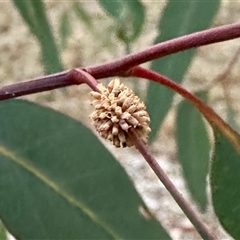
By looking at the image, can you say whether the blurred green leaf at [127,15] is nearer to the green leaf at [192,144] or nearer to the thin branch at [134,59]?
the green leaf at [192,144]

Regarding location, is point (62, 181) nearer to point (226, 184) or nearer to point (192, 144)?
point (226, 184)

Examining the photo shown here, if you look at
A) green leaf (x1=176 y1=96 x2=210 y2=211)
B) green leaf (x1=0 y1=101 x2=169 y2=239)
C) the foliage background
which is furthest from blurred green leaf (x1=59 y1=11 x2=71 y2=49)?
green leaf (x1=0 y1=101 x2=169 y2=239)

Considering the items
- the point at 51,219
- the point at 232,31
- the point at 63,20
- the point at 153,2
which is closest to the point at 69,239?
the point at 51,219

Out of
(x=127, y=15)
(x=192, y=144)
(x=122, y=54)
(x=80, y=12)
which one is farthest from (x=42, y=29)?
(x=122, y=54)

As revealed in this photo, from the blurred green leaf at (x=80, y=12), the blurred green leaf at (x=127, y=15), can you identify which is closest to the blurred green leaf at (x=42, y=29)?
the blurred green leaf at (x=127, y=15)

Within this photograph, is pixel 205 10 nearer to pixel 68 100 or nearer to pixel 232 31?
pixel 232 31
